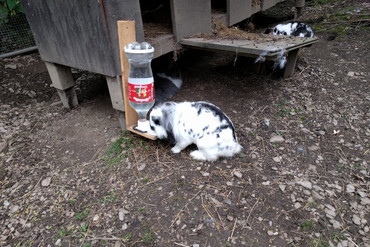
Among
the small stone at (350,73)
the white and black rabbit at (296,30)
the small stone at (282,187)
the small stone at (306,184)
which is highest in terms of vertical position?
the white and black rabbit at (296,30)

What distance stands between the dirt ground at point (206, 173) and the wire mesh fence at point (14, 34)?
1541mm

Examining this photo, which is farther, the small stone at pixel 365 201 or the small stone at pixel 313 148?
the small stone at pixel 313 148

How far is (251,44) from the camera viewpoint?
3.09 m

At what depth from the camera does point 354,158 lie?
274 cm

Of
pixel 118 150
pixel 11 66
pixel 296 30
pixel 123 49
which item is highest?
pixel 123 49

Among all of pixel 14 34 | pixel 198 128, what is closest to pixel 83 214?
pixel 198 128

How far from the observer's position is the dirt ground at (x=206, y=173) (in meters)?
2.12

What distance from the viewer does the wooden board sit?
2842mm

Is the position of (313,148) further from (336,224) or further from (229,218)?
(229,218)

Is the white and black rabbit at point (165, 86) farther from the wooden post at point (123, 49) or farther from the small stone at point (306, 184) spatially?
the small stone at point (306, 184)

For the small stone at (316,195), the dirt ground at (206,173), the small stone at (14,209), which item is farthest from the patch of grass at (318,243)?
the small stone at (14,209)

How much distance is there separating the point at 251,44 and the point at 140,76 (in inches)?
55.3

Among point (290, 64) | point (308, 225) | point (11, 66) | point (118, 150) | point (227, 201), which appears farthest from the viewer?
point (11, 66)

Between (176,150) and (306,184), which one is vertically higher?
(176,150)
